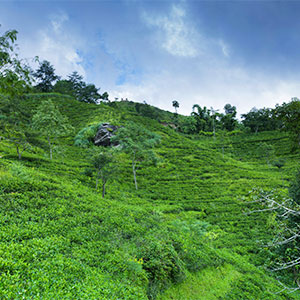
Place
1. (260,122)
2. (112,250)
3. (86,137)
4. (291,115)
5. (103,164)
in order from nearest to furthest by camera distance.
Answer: (112,250), (291,115), (103,164), (86,137), (260,122)

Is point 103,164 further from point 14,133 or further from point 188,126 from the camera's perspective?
point 188,126

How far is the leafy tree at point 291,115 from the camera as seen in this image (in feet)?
42.7

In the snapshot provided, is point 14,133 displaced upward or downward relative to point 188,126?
downward

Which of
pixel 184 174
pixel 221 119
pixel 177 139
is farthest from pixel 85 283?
pixel 221 119

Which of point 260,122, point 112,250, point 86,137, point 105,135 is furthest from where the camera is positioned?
point 260,122

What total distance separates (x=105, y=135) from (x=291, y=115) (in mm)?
31931

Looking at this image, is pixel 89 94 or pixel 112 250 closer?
pixel 112 250

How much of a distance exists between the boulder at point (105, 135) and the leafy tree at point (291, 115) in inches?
1124

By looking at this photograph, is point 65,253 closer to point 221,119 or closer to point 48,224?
point 48,224

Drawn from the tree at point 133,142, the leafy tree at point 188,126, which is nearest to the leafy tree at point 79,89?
the leafy tree at point 188,126

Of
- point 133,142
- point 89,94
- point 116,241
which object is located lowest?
point 116,241

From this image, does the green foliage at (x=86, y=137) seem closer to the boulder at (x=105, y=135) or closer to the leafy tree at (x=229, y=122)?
the boulder at (x=105, y=135)

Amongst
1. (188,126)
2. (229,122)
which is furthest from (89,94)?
(229,122)

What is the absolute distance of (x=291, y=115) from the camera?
13.2 metres
